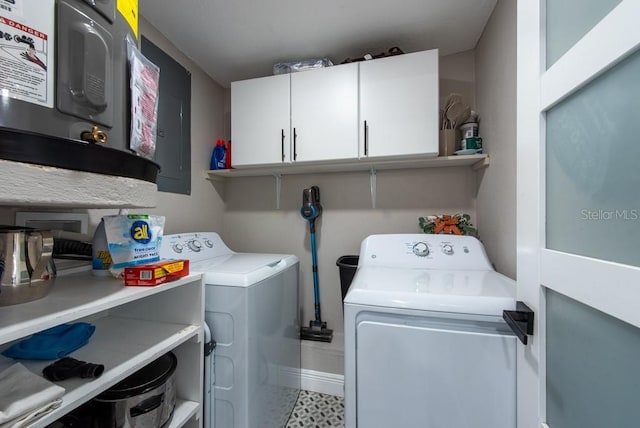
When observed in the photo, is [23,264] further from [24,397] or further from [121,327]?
[121,327]

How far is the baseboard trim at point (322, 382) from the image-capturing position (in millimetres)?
1826

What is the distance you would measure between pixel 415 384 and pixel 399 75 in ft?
5.30

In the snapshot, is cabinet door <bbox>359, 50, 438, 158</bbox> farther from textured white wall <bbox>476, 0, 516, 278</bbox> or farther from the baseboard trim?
the baseboard trim

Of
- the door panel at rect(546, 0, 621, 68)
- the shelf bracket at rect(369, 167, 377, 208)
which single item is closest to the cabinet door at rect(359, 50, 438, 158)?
the shelf bracket at rect(369, 167, 377, 208)

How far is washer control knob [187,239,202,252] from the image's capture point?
158 centimetres

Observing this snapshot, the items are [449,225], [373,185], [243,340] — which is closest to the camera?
[243,340]

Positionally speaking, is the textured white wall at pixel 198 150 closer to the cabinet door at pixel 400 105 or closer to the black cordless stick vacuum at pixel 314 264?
the black cordless stick vacuum at pixel 314 264

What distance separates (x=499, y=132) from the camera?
4.39ft

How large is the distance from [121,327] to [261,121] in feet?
4.67

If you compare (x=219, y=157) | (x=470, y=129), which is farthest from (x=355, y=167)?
(x=219, y=157)

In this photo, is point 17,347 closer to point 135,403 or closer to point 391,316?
point 135,403

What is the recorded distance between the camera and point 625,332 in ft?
1.43

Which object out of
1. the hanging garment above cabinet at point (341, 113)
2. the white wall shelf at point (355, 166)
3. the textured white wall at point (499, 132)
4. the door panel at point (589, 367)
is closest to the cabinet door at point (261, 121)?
the hanging garment above cabinet at point (341, 113)

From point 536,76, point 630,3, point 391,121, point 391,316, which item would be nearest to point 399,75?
point 391,121
